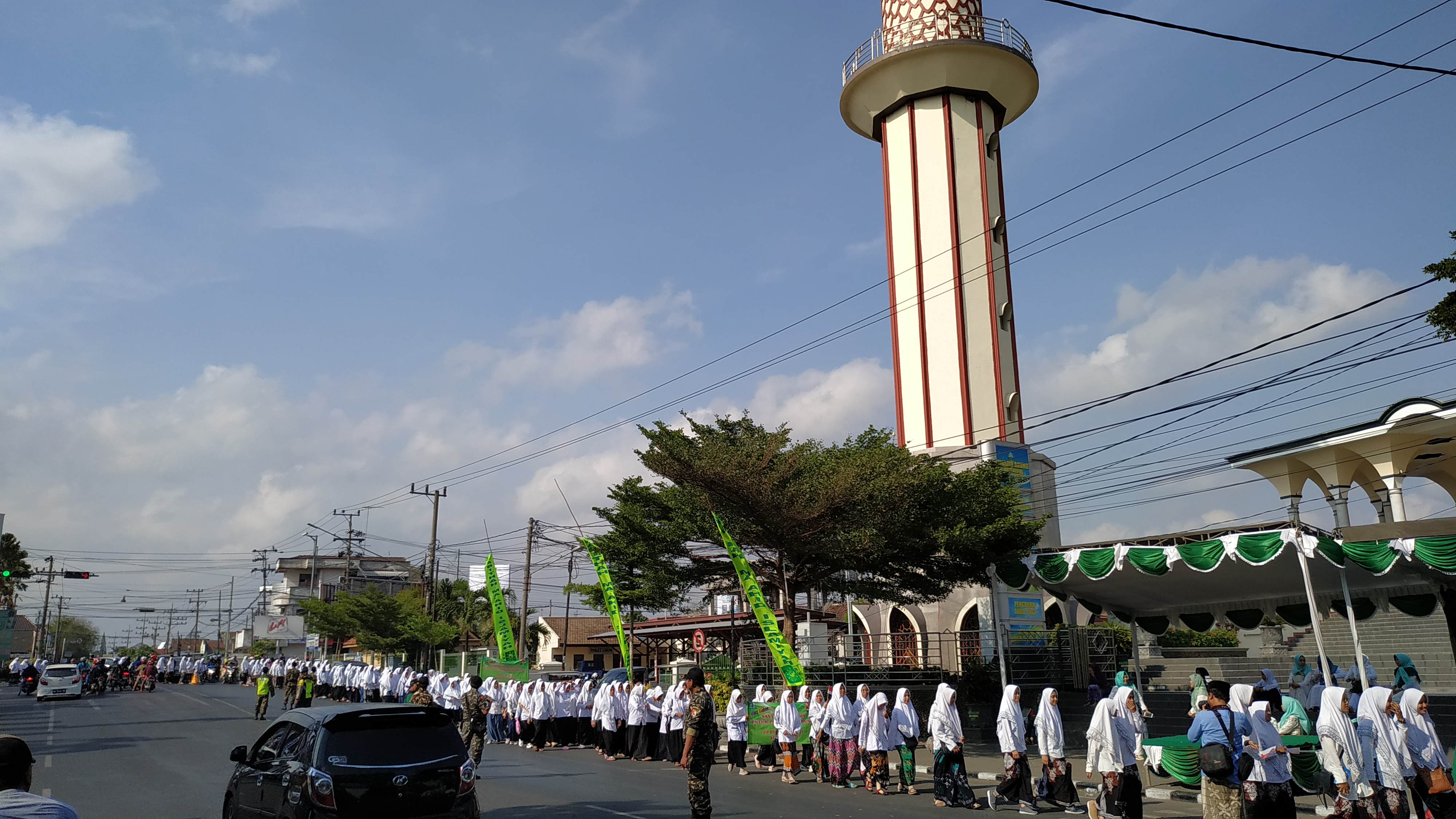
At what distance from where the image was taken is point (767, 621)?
65.1ft

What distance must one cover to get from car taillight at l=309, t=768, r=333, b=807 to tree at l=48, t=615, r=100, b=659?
510 ft

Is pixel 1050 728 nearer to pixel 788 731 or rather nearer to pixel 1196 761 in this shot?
pixel 1196 761

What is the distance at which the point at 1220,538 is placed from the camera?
16953 mm

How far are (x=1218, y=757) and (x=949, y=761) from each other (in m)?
4.88

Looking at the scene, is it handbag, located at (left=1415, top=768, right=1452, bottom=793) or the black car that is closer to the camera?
the black car

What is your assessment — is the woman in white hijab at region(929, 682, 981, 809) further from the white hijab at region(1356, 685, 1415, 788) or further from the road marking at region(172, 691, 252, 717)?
the road marking at region(172, 691, 252, 717)

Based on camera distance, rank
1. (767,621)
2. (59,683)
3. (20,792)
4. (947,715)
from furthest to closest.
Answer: (59,683) → (767,621) → (947,715) → (20,792)

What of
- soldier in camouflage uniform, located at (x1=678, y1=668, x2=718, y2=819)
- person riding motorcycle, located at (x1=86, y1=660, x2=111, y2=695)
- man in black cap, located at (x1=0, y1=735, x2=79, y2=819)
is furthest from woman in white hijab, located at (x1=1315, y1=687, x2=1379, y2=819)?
person riding motorcycle, located at (x1=86, y1=660, x2=111, y2=695)

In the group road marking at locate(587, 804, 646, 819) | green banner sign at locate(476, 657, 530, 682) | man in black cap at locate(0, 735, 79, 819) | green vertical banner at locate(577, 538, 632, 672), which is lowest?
road marking at locate(587, 804, 646, 819)

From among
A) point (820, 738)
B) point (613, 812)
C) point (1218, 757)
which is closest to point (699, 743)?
point (613, 812)

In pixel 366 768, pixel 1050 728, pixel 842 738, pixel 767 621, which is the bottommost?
pixel 842 738

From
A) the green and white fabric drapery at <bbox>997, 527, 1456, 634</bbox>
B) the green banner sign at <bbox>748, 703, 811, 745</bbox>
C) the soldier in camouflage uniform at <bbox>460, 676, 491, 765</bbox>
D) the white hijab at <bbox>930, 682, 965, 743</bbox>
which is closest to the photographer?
the white hijab at <bbox>930, 682, 965, 743</bbox>

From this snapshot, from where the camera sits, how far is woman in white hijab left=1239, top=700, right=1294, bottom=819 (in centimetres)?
977

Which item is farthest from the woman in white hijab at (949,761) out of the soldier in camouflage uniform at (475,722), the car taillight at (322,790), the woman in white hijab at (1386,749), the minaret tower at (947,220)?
the minaret tower at (947,220)
